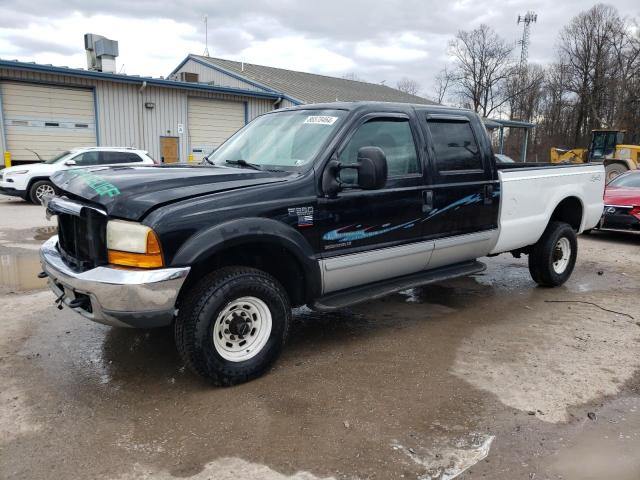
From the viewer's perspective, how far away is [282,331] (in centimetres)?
380

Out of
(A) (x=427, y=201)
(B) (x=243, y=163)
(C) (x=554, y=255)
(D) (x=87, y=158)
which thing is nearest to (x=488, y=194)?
(A) (x=427, y=201)

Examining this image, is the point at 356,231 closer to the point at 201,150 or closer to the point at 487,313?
the point at 487,313

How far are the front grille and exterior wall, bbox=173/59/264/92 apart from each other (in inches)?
938

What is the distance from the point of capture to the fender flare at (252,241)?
326 centimetres

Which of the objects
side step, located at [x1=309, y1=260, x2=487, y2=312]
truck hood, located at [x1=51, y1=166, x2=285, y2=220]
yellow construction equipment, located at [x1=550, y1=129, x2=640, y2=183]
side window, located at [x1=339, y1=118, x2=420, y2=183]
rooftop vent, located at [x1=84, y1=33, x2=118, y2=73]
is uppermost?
rooftop vent, located at [x1=84, y1=33, x2=118, y2=73]

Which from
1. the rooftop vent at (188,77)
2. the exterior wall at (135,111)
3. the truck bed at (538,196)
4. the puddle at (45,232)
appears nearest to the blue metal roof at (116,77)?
the exterior wall at (135,111)

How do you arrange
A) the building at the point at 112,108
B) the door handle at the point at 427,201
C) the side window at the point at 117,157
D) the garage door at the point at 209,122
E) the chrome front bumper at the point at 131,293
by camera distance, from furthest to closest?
1. the garage door at the point at 209,122
2. the building at the point at 112,108
3. the side window at the point at 117,157
4. the door handle at the point at 427,201
5. the chrome front bumper at the point at 131,293

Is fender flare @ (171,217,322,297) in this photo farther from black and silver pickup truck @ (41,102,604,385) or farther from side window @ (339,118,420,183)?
side window @ (339,118,420,183)

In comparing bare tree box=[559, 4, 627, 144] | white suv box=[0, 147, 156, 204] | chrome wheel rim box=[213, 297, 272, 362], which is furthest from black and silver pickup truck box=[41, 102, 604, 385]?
bare tree box=[559, 4, 627, 144]

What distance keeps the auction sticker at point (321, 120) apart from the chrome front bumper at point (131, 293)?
1.76m

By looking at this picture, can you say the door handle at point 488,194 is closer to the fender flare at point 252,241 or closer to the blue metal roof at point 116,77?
the fender flare at point 252,241

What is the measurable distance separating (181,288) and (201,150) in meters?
21.3

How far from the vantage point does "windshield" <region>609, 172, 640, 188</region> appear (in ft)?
→ 36.2

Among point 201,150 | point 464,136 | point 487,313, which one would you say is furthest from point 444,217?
point 201,150
